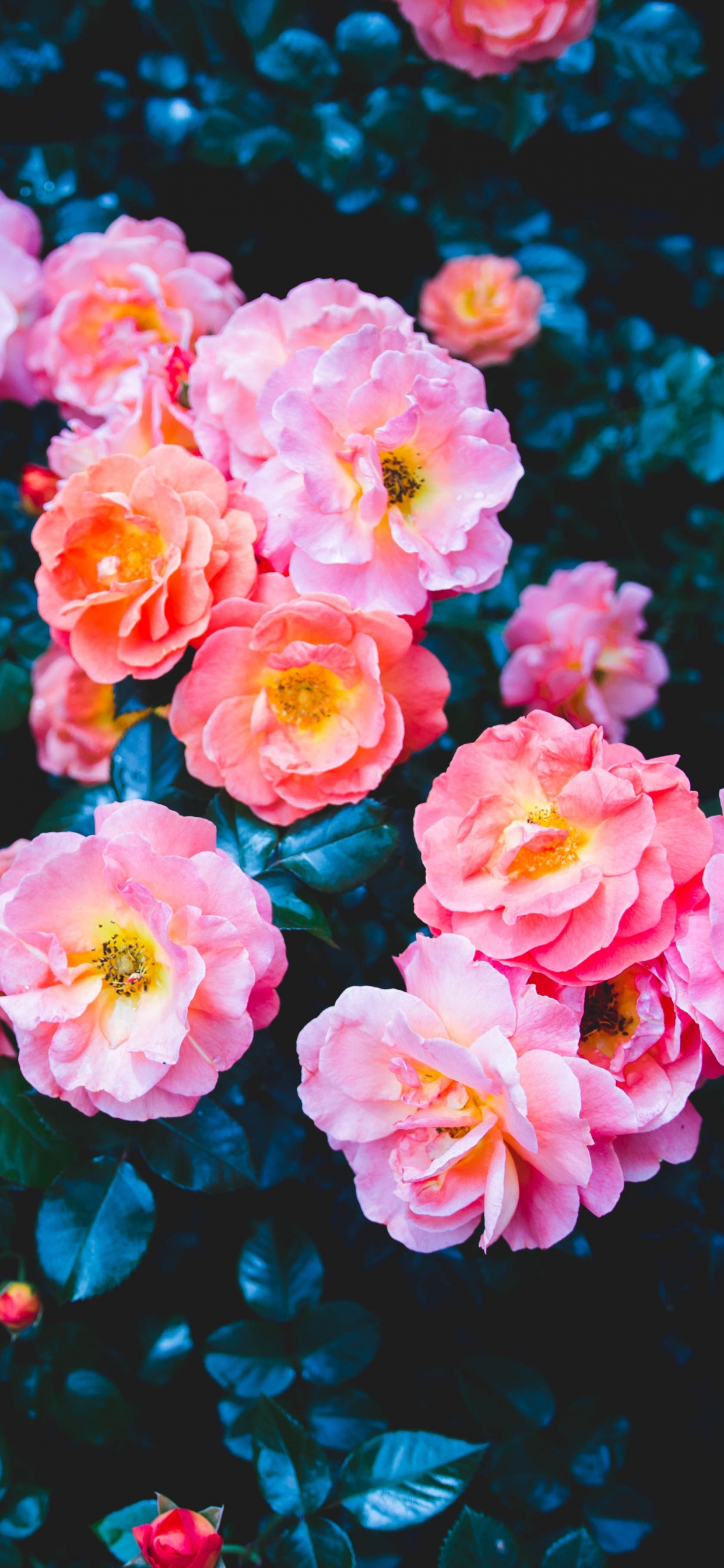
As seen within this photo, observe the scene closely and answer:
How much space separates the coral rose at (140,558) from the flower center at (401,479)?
118 mm

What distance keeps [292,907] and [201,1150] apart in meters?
0.20

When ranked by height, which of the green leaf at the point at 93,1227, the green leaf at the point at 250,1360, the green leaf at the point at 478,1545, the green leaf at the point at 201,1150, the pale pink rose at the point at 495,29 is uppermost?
the pale pink rose at the point at 495,29

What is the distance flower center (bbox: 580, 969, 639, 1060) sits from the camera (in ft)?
2.39

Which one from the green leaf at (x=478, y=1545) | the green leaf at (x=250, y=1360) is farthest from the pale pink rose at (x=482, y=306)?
the green leaf at (x=478, y=1545)

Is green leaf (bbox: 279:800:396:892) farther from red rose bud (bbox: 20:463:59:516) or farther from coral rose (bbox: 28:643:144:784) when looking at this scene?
red rose bud (bbox: 20:463:59:516)

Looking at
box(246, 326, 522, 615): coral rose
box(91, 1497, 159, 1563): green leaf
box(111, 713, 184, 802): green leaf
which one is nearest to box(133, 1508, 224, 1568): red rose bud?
box(91, 1497, 159, 1563): green leaf

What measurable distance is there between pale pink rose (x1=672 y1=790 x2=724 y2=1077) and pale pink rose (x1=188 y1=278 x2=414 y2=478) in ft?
1.61

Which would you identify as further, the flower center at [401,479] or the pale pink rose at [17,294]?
the pale pink rose at [17,294]

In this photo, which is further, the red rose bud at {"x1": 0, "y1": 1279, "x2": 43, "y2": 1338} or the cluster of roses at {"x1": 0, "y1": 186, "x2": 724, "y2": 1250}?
the red rose bud at {"x1": 0, "y1": 1279, "x2": 43, "y2": 1338}

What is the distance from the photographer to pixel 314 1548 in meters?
0.80

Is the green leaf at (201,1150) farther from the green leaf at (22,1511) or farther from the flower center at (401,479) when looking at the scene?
the flower center at (401,479)

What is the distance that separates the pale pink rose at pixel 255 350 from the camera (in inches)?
33.4

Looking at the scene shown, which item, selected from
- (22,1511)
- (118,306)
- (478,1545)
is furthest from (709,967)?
(118,306)

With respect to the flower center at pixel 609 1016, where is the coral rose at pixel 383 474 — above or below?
above
